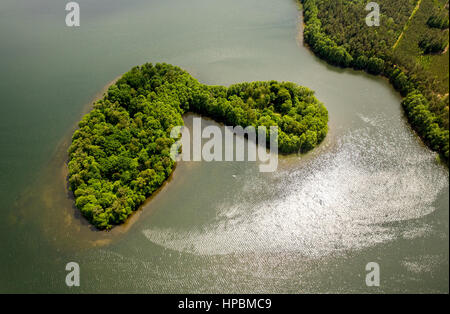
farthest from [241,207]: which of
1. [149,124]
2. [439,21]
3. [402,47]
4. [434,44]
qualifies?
[439,21]

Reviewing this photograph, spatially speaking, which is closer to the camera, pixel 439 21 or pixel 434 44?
pixel 434 44

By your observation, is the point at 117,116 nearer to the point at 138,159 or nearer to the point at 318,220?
the point at 138,159

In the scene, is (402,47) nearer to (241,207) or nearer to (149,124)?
(241,207)

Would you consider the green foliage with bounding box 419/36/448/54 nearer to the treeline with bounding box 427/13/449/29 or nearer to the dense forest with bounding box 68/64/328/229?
the treeline with bounding box 427/13/449/29

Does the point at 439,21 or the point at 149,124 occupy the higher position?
the point at 439,21

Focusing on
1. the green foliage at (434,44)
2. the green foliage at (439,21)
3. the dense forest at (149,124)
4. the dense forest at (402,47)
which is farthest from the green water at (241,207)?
the green foliage at (439,21)

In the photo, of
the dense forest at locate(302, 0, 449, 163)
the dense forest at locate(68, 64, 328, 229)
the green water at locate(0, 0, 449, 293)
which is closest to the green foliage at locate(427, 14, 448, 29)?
the dense forest at locate(302, 0, 449, 163)
